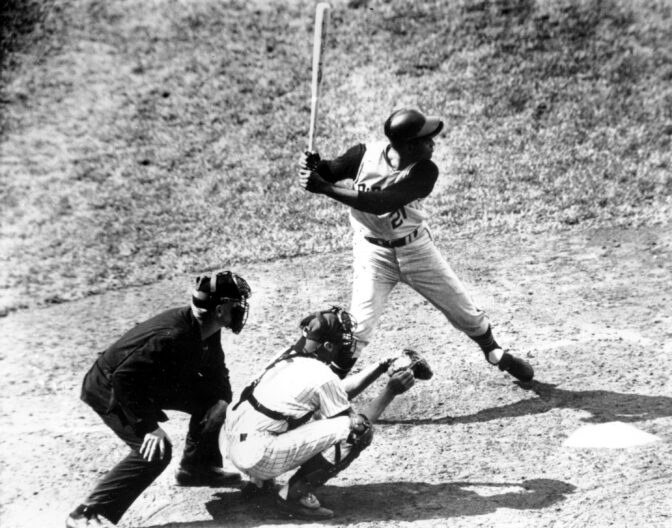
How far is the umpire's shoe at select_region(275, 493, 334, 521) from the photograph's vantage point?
476cm

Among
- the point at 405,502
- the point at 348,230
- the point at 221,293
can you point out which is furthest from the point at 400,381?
the point at 348,230

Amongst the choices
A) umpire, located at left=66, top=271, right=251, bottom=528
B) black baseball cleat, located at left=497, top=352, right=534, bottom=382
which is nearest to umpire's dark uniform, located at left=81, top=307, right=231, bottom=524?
umpire, located at left=66, top=271, right=251, bottom=528

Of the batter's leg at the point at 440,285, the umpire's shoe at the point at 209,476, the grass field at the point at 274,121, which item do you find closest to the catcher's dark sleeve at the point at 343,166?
the batter's leg at the point at 440,285

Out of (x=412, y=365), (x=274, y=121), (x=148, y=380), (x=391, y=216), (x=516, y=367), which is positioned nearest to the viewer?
(x=148, y=380)

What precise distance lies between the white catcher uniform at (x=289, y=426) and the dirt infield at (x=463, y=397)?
1.19ft

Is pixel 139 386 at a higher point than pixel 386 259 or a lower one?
lower

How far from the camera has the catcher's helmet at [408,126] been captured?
5.37 metres

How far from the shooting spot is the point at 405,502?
491 cm

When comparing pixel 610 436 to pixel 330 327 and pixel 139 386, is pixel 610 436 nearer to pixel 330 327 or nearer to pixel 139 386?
pixel 330 327

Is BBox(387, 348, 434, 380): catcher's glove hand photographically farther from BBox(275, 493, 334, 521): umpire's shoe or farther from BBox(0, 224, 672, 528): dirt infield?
BBox(275, 493, 334, 521): umpire's shoe

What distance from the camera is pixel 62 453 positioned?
5.80 m

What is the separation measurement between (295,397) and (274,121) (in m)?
6.97

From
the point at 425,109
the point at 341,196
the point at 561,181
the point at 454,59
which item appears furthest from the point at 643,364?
the point at 454,59

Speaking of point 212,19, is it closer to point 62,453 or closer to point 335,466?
point 62,453
